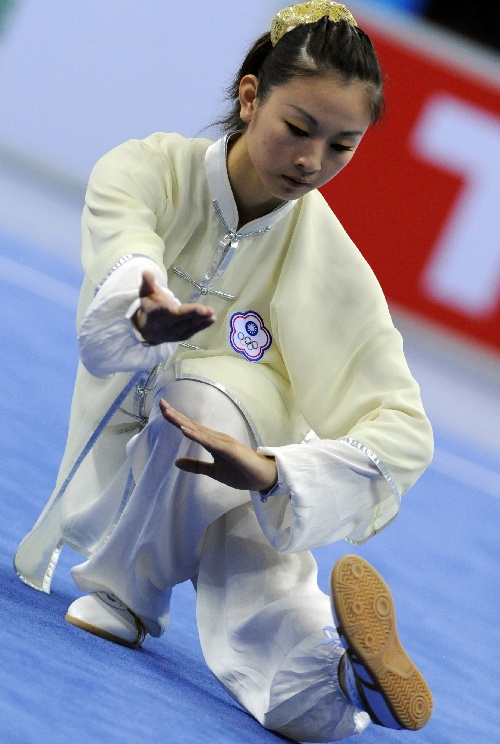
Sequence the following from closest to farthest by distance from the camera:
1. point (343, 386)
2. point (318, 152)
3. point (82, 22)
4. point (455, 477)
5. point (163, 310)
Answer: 1. point (163, 310)
2. point (318, 152)
3. point (343, 386)
4. point (455, 477)
5. point (82, 22)

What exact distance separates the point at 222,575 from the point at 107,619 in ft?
0.66

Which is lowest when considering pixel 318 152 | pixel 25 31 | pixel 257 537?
pixel 25 31

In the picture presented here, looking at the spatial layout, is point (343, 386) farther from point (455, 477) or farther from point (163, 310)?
point (455, 477)

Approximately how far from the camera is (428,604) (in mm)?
3328

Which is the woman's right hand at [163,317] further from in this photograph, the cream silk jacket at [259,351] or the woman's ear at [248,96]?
the woman's ear at [248,96]

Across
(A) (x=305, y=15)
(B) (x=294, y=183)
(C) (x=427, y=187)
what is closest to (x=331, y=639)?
(B) (x=294, y=183)

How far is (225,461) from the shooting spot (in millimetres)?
2037

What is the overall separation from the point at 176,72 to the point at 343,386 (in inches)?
207

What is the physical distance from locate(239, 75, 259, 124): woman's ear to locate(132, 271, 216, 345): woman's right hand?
1.65 ft

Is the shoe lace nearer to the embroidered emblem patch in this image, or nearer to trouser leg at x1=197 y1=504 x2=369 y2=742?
trouser leg at x1=197 y1=504 x2=369 y2=742

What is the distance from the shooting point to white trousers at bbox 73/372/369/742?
7.09 feet

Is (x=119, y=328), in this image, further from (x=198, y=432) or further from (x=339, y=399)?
(x=339, y=399)

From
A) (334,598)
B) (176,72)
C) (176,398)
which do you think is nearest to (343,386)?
(176,398)

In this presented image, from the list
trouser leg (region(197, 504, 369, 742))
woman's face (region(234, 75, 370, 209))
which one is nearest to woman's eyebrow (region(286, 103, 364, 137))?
woman's face (region(234, 75, 370, 209))
